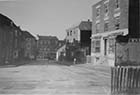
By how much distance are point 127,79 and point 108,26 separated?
1361 cm

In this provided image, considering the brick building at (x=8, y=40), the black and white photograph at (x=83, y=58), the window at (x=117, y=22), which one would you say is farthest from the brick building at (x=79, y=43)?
the brick building at (x=8, y=40)

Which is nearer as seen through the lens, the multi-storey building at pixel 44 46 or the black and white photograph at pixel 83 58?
the black and white photograph at pixel 83 58

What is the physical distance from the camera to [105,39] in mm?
Answer: 18125

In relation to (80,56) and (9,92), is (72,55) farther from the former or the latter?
(9,92)

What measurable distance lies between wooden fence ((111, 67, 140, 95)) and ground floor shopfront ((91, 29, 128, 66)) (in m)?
10.8

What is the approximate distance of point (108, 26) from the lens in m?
17.7

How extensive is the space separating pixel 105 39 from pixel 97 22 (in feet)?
9.19

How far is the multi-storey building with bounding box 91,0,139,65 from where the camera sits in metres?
15.3

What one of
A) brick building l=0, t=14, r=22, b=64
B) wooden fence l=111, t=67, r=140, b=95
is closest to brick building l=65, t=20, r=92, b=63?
brick building l=0, t=14, r=22, b=64

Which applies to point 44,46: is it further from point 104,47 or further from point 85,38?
point 85,38

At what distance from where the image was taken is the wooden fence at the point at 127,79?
4.63m

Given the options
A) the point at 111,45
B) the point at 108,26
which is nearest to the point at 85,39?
the point at 108,26

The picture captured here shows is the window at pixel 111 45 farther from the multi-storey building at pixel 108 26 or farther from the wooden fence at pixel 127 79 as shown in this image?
the wooden fence at pixel 127 79

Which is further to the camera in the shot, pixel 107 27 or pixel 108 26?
pixel 107 27
